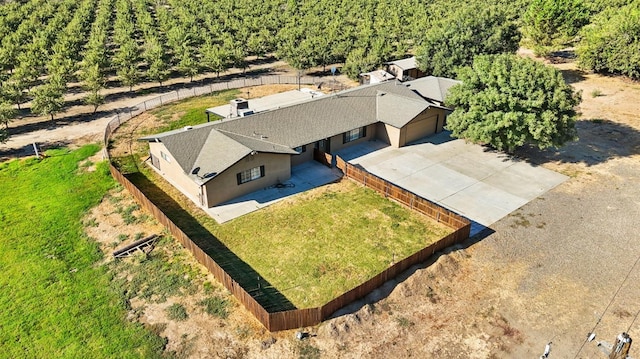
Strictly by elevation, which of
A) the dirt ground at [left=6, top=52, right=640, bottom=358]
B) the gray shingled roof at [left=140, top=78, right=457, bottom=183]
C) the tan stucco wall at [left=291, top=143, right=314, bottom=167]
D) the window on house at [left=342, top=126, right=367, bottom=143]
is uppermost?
the gray shingled roof at [left=140, top=78, right=457, bottom=183]

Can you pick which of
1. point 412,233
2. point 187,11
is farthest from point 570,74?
point 187,11

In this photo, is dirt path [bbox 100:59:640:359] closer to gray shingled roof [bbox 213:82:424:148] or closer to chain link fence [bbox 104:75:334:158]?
gray shingled roof [bbox 213:82:424:148]

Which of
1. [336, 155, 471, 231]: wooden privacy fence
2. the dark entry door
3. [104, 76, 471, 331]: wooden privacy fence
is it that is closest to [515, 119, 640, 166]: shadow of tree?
[336, 155, 471, 231]: wooden privacy fence

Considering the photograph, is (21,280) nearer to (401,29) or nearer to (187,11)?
(401,29)

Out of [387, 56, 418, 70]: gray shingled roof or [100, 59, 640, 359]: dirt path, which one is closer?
[100, 59, 640, 359]: dirt path

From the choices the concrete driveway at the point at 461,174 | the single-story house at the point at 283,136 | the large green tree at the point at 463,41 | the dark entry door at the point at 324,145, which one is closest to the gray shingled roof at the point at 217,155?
the single-story house at the point at 283,136

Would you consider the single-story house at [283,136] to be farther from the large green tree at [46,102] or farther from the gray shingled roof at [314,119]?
the large green tree at [46,102]
